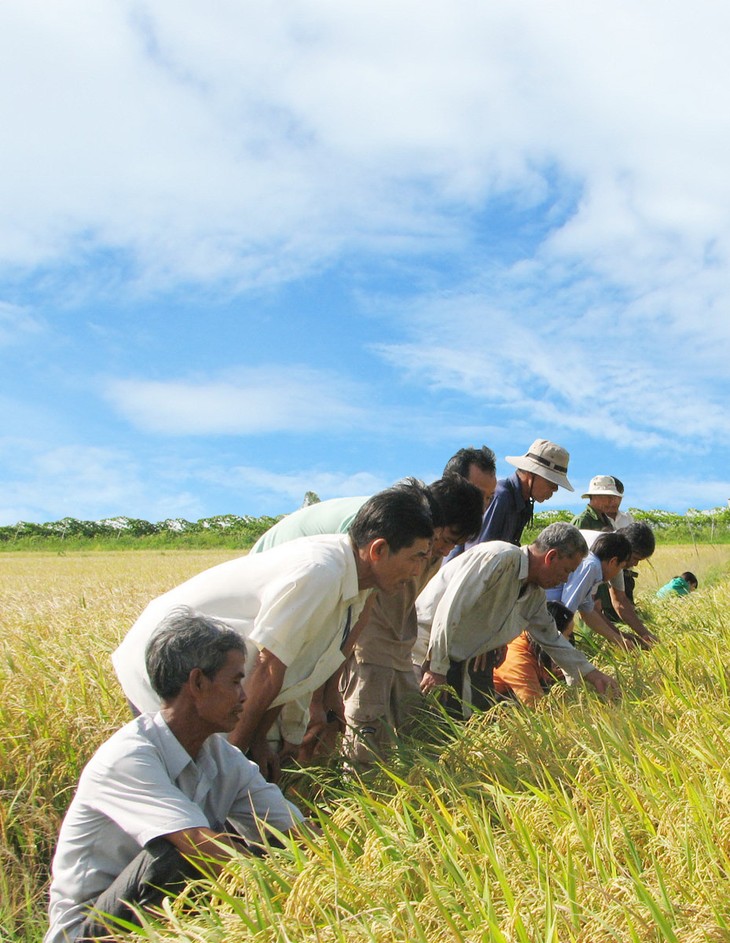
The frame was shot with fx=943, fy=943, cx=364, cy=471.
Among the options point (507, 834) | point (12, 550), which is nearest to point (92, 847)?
point (507, 834)

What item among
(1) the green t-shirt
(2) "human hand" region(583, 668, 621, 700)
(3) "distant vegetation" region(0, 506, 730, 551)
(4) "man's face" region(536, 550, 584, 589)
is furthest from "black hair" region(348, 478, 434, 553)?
(3) "distant vegetation" region(0, 506, 730, 551)

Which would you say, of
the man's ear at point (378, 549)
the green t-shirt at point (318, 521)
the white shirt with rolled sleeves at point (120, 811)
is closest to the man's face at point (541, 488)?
the green t-shirt at point (318, 521)

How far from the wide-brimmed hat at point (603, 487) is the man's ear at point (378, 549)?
14.6ft

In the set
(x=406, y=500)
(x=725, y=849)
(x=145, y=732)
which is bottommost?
(x=725, y=849)

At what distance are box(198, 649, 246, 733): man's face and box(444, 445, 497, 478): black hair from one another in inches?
101

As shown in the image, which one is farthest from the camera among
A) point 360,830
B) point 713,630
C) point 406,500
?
point 713,630

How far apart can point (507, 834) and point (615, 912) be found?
1.77 ft

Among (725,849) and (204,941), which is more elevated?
(725,849)

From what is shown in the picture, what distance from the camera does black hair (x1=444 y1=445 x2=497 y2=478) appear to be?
16.7 feet

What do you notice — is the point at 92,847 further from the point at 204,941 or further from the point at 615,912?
the point at 615,912

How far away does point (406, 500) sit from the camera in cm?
327

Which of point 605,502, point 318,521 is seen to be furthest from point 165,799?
point 605,502

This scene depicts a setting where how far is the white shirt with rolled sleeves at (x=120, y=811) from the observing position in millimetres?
2498

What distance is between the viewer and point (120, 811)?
2.50 meters
